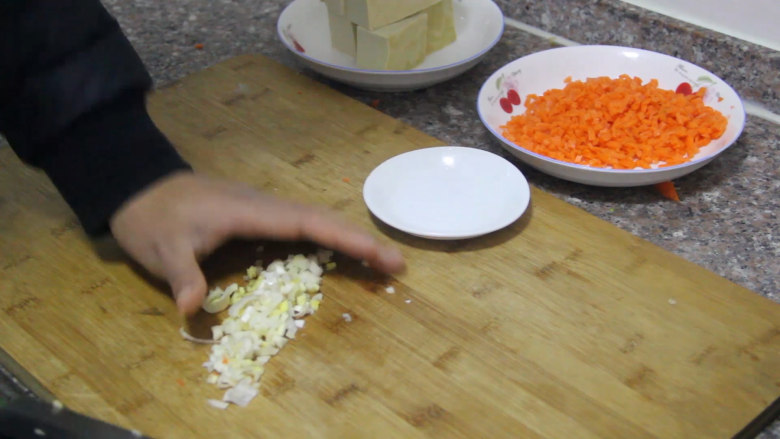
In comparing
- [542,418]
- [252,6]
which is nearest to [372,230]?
[542,418]

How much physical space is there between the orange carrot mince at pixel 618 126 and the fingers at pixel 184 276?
18.2 inches

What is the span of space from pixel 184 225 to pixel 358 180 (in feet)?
0.85

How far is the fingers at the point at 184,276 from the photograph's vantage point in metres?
0.76

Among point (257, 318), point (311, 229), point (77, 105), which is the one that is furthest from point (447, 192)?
point (77, 105)

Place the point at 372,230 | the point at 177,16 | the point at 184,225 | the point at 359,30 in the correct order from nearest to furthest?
the point at 184,225, the point at 372,230, the point at 359,30, the point at 177,16

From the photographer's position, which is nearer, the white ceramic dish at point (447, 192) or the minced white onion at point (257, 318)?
the minced white onion at point (257, 318)

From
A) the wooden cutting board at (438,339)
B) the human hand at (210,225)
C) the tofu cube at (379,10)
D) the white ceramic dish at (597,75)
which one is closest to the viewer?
the wooden cutting board at (438,339)

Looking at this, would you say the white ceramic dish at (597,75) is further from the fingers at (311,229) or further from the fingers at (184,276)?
the fingers at (184,276)

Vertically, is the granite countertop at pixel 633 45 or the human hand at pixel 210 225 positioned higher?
the human hand at pixel 210 225

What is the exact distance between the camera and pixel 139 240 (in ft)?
2.77

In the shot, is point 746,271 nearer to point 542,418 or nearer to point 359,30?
point 542,418

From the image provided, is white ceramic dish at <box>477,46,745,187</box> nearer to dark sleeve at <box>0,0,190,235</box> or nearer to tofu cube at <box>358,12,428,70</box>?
tofu cube at <box>358,12,428,70</box>

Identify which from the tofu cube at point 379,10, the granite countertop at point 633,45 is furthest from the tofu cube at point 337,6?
the granite countertop at point 633,45

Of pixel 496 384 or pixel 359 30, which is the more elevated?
pixel 359 30
